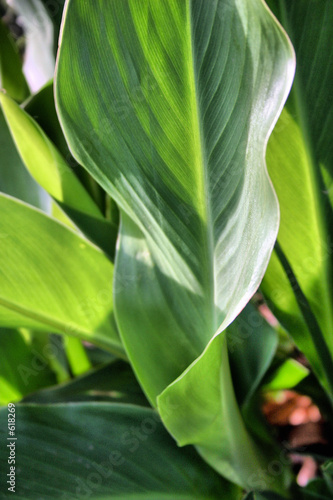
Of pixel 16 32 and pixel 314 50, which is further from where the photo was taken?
pixel 16 32

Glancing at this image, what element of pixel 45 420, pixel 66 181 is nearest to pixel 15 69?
pixel 66 181

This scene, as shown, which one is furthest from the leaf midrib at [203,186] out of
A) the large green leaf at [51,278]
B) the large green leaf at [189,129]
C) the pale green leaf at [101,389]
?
the pale green leaf at [101,389]

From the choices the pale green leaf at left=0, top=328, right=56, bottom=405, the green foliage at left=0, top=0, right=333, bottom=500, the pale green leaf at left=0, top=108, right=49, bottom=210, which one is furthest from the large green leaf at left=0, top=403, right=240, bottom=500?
the pale green leaf at left=0, top=108, right=49, bottom=210

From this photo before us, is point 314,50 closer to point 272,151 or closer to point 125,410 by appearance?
point 272,151

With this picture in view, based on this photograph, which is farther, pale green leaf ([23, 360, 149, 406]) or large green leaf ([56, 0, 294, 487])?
pale green leaf ([23, 360, 149, 406])

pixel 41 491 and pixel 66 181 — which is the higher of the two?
pixel 66 181

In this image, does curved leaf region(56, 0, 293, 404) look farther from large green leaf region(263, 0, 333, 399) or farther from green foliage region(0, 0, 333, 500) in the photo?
large green leaf region(263, 0, 333, 399)
